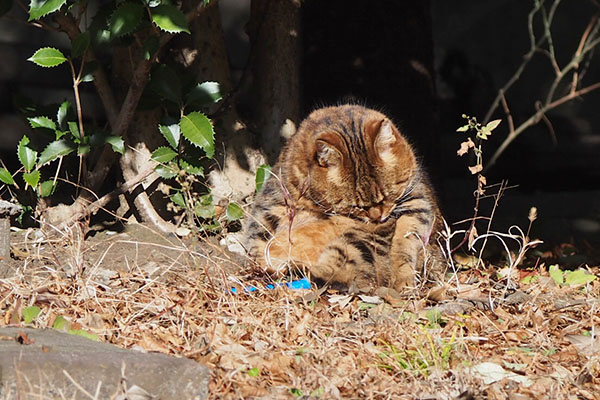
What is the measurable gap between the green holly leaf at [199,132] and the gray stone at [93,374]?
6.64 ft

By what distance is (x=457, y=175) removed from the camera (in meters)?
7.05

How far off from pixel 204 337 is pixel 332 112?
6.18 feet

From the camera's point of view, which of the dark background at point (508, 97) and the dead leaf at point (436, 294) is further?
the dark background at point (508, 97)

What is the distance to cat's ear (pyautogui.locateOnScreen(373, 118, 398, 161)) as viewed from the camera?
166 inches

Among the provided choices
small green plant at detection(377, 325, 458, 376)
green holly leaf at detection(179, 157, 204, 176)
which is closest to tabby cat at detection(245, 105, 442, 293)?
green holly leaf at detection(179, 157, 204, 176)

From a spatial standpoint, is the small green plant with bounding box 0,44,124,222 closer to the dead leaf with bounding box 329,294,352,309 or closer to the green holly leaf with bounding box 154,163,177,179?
the green holly leaf with bounding box 154,163,177,179

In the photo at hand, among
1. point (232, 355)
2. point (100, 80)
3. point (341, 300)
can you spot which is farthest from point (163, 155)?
point (232, 355)

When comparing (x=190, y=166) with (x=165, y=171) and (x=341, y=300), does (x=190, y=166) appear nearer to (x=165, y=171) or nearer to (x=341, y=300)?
(x=165, y=171)

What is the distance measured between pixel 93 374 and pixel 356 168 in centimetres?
204

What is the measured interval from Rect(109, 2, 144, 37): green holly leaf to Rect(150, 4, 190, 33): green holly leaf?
0.08 meters

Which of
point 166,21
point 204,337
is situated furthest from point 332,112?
point 204,337

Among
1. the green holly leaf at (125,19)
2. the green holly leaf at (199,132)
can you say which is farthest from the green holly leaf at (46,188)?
the green holly leaf at (125,19)

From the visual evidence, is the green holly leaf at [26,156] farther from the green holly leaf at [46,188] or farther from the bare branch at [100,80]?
the bare branch at [100,80]

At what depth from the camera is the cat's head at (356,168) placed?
421 centimetres
